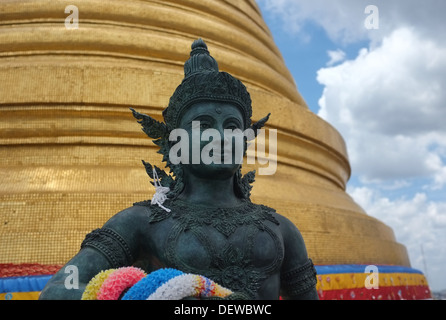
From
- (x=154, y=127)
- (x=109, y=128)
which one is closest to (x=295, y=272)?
(x=154, y=127)

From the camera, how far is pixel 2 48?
5695 mm

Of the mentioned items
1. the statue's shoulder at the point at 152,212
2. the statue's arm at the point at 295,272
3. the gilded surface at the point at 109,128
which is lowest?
the statue's arm at the point at 295,272

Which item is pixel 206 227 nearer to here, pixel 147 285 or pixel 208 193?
pixel 208 193

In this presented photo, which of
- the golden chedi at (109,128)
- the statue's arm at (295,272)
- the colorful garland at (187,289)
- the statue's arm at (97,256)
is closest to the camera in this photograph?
the colorful garland at (187,289)

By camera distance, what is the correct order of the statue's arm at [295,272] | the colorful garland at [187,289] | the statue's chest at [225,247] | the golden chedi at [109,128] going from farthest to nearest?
1. the golden chedi at [109,128]
2. the statue's arm at [295,272]
3. the statue's chest at [225,247]
4. the colorful garland at [187,289]

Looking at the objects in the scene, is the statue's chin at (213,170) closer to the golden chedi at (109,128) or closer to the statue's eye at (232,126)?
the statue's eye at (232,126)

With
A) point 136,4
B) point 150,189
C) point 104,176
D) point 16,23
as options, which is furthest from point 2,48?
point 150,189

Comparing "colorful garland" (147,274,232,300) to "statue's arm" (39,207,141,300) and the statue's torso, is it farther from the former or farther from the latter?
"statue's arm" (39,207,141,300)

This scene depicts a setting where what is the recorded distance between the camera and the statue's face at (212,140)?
187 centimetres

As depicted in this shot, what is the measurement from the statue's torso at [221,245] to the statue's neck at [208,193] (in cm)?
5

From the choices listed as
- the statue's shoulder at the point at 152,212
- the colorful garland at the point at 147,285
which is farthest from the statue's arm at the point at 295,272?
the colorful garland at the point at 147,285

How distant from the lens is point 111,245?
1.76m

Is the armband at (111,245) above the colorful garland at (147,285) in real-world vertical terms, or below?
Result: above

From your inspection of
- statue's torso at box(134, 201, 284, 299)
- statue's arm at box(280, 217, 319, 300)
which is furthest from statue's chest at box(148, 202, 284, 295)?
statue's arm at box(280, 217, 319, 300)
